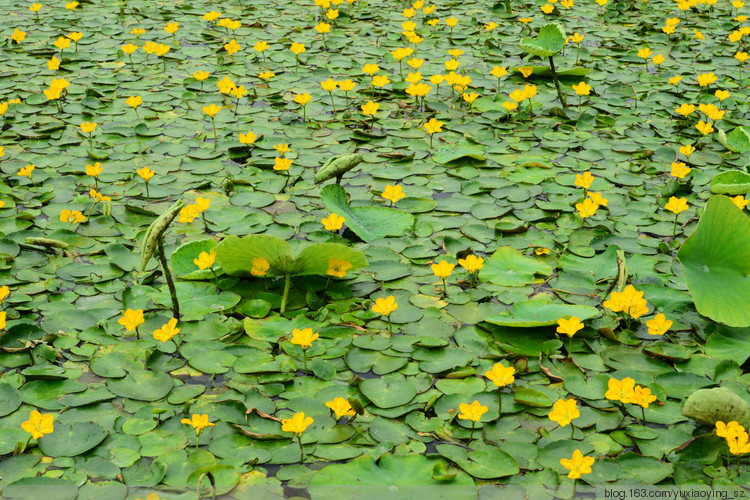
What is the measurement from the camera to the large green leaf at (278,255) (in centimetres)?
255

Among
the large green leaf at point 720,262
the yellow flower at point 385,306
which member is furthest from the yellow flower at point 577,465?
the large green leaf at point 720,262

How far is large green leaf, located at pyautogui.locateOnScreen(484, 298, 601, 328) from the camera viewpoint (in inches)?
95.5

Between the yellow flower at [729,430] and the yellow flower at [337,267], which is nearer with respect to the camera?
the yellow flower at [729,430]

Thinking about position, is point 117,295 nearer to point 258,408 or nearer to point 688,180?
point 258,408

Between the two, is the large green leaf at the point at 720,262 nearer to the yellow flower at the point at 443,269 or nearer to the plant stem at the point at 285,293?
the yellow flower at the point at 443,269

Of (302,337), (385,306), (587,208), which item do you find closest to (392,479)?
(302,337)

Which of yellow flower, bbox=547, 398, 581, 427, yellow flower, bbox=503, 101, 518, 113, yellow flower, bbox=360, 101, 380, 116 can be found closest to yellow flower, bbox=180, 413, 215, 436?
yellow flower, bbox=547, 398, 581, 427

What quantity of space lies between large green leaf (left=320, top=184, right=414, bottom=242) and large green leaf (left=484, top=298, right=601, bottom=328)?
738mm

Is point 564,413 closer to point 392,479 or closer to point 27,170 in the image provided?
point 392,479

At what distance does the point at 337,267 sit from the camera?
2.64m

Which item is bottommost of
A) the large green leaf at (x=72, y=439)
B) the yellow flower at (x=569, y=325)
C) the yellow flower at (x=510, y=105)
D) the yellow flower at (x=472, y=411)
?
the large green leaf at (x=72, y=439)

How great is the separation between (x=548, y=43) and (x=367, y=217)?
2.01 meters

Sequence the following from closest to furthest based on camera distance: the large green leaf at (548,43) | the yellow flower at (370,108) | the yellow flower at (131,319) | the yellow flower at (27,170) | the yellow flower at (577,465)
A: the yellow flower at (577,465)
the yellow flower at (131,319)
the yellow flower at (27,170)
the yellow flower at (370,108)
the large green leaf at (548,43)

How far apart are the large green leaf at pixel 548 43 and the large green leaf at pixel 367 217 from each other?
1.67 meters
